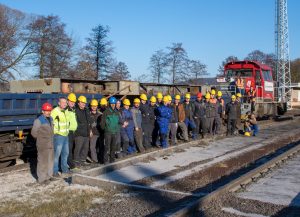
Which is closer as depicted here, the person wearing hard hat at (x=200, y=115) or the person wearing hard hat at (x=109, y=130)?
the person wearing hard hat at (x=109, y=130)

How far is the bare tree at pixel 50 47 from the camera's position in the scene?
37.8 m

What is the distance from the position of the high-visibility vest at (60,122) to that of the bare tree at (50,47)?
28.7 meters

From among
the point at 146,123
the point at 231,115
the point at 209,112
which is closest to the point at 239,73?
the point at 231,115

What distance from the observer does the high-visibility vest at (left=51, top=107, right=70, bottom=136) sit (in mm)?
8906

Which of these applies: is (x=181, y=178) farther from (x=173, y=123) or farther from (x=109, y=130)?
(x=173, y=123)

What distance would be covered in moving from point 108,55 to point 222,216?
32562 millimetres

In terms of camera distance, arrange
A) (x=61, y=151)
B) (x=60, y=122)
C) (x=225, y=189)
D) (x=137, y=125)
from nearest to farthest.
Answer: (x=225, y=189) → (x=60, y=122) → (x=61, y=151) → (x=137, y=125)

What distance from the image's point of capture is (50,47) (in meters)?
38.9

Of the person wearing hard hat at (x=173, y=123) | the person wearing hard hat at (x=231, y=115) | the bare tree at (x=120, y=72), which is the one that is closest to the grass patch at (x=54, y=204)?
the person wearing hard hat at (x=173, y=123)

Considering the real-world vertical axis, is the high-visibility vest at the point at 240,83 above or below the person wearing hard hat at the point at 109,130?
above

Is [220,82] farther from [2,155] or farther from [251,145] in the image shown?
[2,155]

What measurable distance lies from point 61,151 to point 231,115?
934 cm

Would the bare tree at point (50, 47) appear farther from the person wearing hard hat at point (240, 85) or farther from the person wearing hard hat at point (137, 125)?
the person wearing hard hat at point (137, 125)

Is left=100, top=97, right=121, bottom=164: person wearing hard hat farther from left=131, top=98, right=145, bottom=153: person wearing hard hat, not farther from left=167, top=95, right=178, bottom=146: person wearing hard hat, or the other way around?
left=167, top=95, right=178, bottom=146: person wearing hard hat
